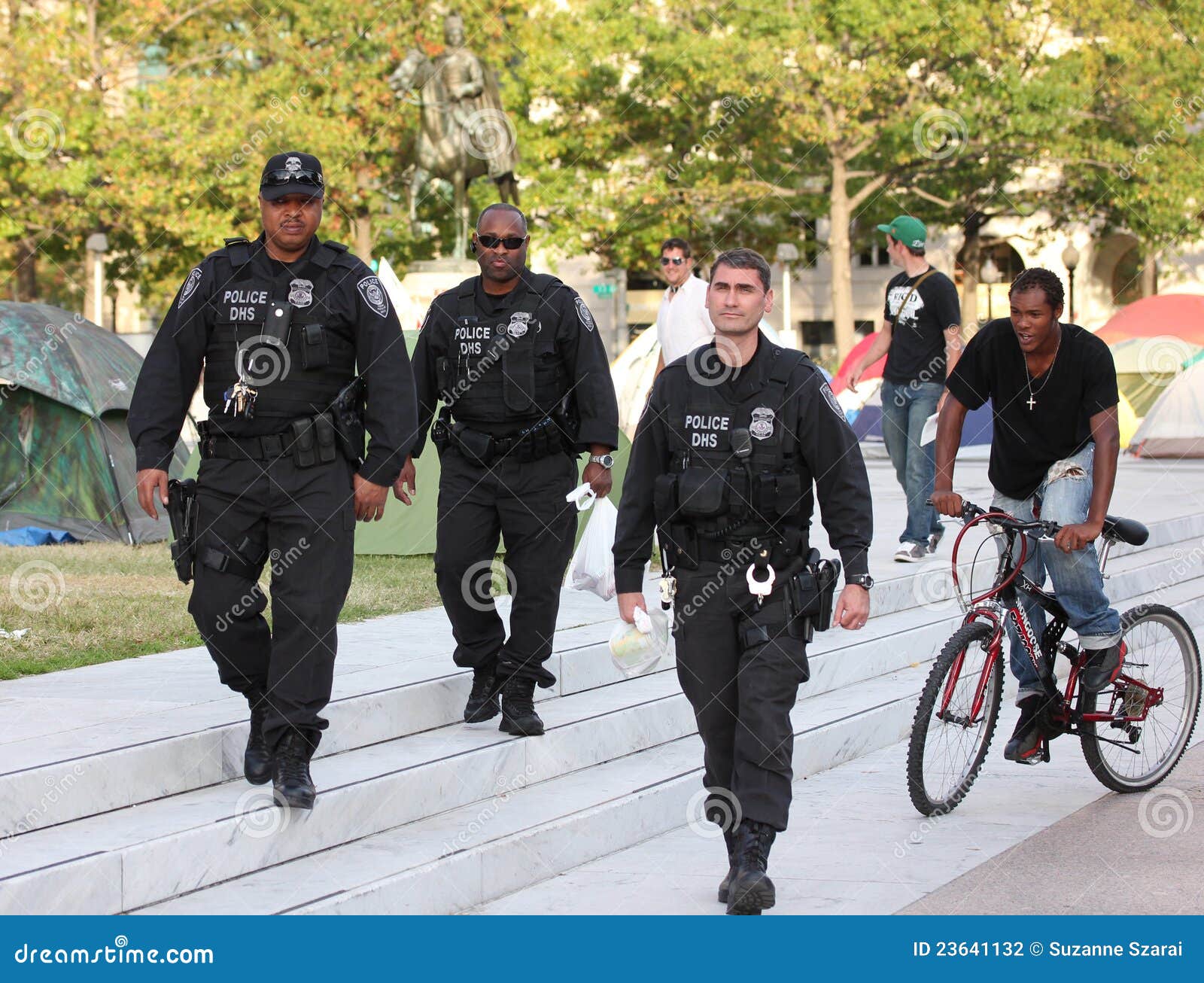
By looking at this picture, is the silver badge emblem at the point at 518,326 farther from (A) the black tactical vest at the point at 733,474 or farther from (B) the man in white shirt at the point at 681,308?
(B) the man in white shirt at the point at 681,308

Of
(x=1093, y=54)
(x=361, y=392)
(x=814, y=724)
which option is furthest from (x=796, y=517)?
(x=1093, y=54)

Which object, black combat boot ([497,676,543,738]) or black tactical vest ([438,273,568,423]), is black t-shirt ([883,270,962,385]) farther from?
black combat boot ([497,676,543,738])

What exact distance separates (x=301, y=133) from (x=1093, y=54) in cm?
1571

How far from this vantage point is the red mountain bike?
5863 millimetres

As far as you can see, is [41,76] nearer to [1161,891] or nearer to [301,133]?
[301,133]

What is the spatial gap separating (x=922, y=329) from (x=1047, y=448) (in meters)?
3.99

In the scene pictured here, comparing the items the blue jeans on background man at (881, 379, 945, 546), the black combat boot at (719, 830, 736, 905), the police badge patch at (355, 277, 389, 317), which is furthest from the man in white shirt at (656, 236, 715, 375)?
the black combat boot at (719, 830, 736, 905)

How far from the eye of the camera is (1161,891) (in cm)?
514

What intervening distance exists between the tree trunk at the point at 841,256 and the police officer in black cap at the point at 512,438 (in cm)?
3042

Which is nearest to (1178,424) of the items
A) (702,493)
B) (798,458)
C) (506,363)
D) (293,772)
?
(506,363)

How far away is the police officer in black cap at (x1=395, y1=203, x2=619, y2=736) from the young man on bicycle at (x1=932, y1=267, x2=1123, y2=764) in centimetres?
132

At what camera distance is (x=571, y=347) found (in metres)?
6.40

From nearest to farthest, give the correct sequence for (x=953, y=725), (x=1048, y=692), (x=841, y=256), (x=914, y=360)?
(x=953, y=725) → (x=1048, y=692) → (x=914, y=360) → (x=841, y=256)

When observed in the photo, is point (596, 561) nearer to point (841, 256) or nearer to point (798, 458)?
point (798, 458)
